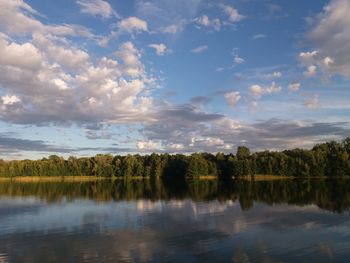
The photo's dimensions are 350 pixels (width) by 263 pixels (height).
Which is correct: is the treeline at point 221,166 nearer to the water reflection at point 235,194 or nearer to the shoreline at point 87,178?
the shoreline at point 87,178

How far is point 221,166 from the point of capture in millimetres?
175500

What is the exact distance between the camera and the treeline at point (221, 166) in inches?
5910

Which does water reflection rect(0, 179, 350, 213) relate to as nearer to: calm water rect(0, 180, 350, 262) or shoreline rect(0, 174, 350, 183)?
calm water rect(0, 180, 350, 262)

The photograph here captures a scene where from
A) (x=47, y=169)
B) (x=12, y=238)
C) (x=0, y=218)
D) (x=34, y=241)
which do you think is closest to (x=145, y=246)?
(x=34, y=241)

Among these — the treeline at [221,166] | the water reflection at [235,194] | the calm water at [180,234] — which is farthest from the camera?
the treeline at [221,166]

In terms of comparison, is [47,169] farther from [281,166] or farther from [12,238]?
[12,238]

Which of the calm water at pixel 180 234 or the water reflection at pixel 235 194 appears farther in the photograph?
the water reflection at pixel 235 194

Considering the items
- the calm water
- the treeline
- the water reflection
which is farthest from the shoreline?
the calm water

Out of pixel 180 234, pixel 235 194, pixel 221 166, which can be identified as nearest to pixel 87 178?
pixel 221 166

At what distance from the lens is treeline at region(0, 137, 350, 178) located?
5910 inches

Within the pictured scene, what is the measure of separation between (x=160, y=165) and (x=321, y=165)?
7482 centimetres

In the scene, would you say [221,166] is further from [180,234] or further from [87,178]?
[180,234]

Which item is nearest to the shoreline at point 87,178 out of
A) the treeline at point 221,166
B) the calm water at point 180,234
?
the treeline at point 221,166

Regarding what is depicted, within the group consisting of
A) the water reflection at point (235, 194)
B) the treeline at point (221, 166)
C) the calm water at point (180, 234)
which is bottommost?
the calm water at point (180, 234)
